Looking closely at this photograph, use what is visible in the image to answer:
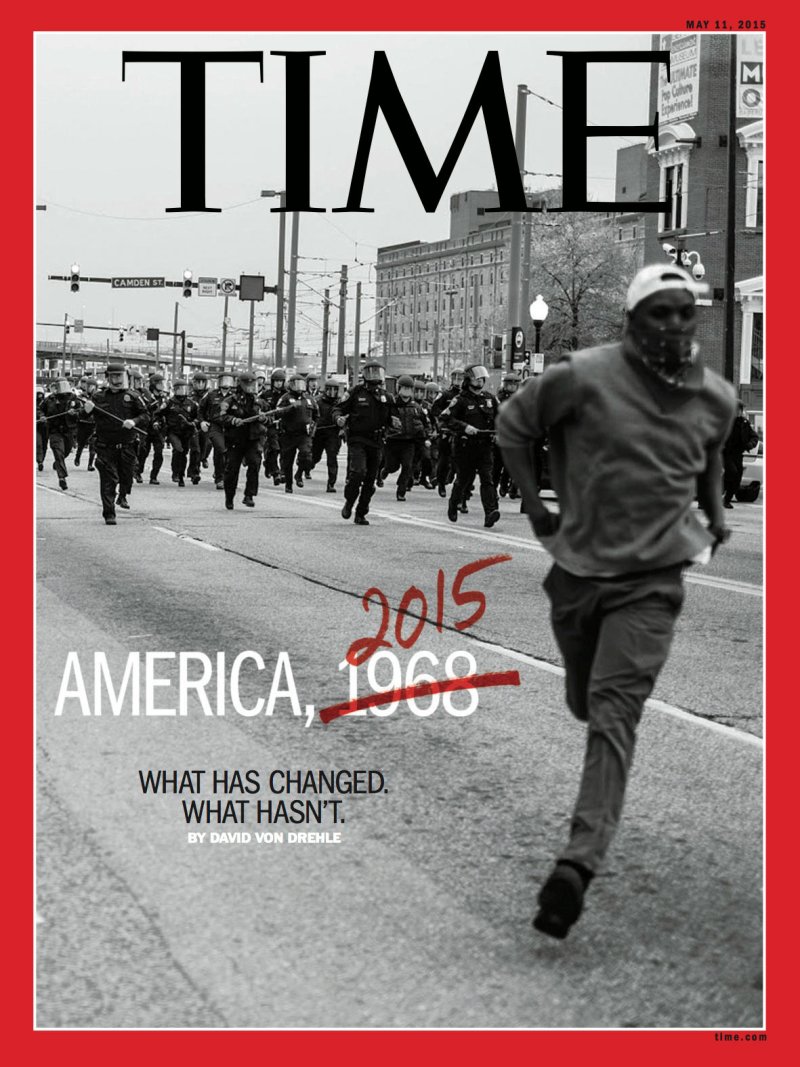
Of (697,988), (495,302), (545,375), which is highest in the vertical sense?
(495,302)

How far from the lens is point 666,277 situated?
4719 mm

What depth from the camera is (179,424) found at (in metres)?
30.5

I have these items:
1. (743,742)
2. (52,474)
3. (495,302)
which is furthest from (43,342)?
(743,742)

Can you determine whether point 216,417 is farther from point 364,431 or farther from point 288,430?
point 364,431

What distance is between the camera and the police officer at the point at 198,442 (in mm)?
30516

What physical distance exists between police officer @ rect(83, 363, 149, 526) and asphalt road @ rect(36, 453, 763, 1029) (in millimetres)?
8441

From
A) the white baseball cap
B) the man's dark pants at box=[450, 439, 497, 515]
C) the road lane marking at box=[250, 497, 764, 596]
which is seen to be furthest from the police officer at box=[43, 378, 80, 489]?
the white baseball cap

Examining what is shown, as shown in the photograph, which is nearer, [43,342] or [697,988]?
[697,988]

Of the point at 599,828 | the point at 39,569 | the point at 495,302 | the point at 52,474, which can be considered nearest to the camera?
the point at 599,828

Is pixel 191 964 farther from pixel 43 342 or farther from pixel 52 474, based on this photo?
pixel 43 342

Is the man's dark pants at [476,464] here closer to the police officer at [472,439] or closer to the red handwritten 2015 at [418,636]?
the police officer at [472,439]

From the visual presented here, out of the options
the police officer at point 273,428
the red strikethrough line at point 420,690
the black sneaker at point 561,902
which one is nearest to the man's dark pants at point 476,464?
the police officer at point 273,428

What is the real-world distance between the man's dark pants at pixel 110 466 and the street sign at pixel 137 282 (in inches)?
1952

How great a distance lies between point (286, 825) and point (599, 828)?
1.42 meters
